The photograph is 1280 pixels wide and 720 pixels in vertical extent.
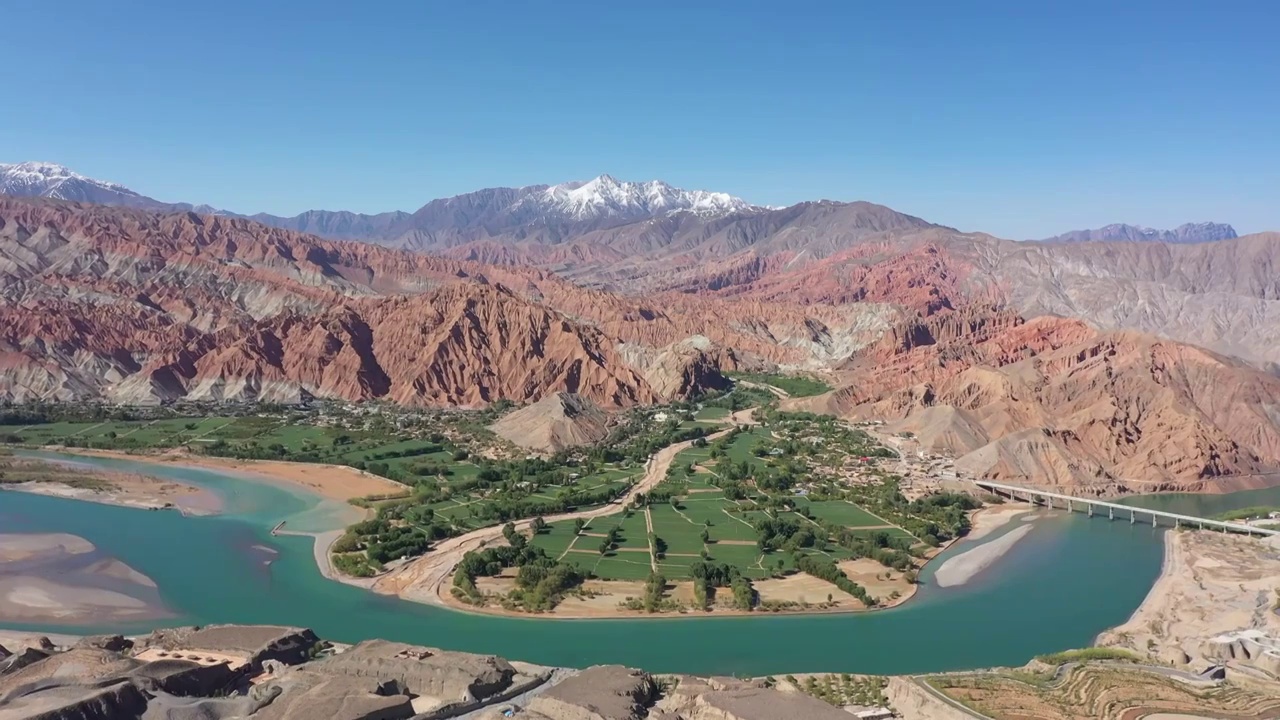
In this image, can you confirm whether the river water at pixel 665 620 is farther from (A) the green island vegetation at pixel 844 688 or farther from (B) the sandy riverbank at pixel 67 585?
(A) the green island vegetation at pixel 844 688

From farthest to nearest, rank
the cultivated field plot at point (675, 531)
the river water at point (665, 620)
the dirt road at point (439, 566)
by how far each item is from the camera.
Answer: the cultivated field plot at point (675, 531)
the dirt road at point (439, 566)
the river water at point (665, 620)

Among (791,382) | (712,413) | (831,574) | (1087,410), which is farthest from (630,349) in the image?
(831,574)

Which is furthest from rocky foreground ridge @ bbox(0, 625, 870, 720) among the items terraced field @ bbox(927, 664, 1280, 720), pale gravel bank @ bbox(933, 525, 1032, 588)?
pale gravel bank @ bbox(933, 525, 1032, 588)

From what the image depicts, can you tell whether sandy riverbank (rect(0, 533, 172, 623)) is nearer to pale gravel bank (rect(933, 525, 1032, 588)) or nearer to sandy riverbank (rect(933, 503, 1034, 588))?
pale gravel bank (rect(933, 525, 1032, 588))

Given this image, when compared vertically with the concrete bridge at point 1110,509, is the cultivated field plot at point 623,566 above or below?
below

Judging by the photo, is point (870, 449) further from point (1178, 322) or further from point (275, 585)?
point (1178, 322)

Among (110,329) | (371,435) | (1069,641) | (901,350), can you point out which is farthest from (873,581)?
(110,329)

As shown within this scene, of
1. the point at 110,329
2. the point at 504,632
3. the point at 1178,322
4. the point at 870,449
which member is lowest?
the point at 504,632

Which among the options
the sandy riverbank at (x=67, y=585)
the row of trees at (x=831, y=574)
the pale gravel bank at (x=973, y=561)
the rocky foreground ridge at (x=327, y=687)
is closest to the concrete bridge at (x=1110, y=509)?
the pale gravel bank at (x=973, y=561)
